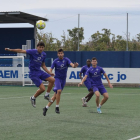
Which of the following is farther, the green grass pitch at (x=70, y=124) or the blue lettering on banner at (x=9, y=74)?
the blue lettering on banner at (x=9, y=74)

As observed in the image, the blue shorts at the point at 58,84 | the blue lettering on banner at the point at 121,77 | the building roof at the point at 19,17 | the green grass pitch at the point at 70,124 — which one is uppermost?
the building roof at the point at 19,17

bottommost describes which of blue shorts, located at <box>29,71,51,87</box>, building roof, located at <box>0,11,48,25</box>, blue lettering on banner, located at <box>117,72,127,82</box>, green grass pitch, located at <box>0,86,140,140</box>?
green grass pitch, located at <box>0,86,140,140</box>

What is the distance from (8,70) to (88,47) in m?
22.5

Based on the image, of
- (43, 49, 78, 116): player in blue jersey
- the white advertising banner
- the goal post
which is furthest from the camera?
the goal post

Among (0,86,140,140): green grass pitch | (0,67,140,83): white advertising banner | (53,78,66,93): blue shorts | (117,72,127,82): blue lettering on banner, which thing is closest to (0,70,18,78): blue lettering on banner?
(0,67,140,83): white advertising banner

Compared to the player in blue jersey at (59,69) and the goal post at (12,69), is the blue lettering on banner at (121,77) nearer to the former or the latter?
the goal post at (12,69)

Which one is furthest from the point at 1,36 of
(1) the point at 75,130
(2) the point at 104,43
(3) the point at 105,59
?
(1) the point at 75,130

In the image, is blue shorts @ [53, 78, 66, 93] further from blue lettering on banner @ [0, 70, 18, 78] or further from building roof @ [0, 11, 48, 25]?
building roof @ [0, 11, 48, 25]

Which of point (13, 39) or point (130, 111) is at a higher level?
point (13, 39)

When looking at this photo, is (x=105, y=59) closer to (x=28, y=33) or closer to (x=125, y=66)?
(x=125, y=66)

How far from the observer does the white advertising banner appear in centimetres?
2831

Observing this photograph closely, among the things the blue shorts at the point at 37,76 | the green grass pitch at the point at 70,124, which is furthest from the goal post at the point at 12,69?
the blue shorts at the point at 37,76

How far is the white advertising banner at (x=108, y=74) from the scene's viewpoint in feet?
92.9

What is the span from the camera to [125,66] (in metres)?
31.3
